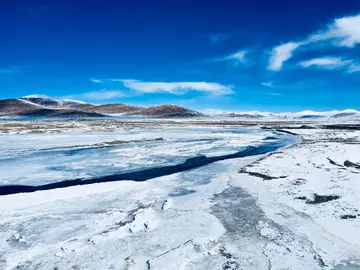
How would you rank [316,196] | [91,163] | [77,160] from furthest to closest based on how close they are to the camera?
[77,160] < [91,163] < [316,196]

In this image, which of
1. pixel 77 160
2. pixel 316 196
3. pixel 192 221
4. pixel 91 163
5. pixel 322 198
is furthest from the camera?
pixel 77 160

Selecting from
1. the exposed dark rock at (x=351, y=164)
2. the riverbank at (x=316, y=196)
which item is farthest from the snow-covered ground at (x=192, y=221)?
the exposed dark rock at (x=351, y=164)

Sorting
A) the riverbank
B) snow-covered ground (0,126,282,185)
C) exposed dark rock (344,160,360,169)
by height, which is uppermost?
snow-covered ground (0,126,282,185)

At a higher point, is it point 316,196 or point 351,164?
point 351,164

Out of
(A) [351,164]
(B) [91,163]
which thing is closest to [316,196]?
(A) [351,164]

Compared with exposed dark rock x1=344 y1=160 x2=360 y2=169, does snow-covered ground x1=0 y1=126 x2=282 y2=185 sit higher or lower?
higher

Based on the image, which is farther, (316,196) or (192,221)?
(316,196)

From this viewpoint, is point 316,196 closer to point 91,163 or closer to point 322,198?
point 322,198

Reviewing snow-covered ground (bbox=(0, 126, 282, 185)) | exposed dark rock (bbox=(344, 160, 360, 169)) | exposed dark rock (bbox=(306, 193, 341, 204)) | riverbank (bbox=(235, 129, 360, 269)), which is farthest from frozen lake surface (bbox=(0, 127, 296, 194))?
exposed dark rock (bbox=(306, 193, 341, 204))

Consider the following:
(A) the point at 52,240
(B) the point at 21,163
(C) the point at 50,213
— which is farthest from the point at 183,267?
(B) the point at 21,163

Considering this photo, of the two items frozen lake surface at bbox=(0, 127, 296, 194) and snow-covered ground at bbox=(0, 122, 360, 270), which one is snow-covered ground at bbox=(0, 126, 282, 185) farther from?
snow-covered ground at bbox=(0, 122, 360, 270)

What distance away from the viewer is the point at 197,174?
45.8ft

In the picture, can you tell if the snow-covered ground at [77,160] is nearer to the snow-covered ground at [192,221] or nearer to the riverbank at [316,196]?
the snow-covered ground at [192,221]

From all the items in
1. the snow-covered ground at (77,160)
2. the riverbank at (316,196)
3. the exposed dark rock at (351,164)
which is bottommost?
the riverbank at (316,196)
